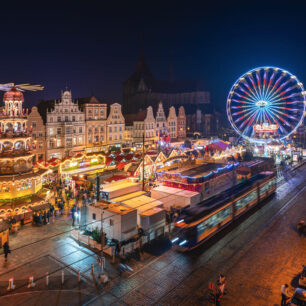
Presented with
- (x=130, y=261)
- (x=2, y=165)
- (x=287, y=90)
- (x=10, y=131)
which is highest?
(x=287, y=90)

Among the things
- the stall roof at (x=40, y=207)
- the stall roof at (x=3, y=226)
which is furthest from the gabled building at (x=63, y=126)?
the stall roof at (x=3, y=226)

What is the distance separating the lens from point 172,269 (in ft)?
58.5

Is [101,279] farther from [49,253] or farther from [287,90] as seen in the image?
[287,90]

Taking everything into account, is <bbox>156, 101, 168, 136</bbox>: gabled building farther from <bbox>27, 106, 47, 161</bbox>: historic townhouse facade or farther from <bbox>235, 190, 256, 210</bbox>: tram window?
<bbox>235, 190, 256, 210</bbox>: tram window

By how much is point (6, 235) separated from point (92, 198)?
41.7 feet

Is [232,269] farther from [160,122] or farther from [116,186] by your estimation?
[160,122]

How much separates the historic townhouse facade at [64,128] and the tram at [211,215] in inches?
1362

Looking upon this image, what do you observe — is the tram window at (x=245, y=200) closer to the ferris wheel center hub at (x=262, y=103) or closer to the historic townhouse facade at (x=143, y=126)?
the ferris wheel center hub at (x=262, y=103)

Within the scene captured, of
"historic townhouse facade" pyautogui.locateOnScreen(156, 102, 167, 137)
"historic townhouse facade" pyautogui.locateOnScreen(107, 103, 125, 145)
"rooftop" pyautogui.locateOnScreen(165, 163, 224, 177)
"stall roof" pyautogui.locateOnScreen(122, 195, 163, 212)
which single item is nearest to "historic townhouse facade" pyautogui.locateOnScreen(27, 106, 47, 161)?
"historic townhouse facade" pyautogui.locateOnScreen(107, 103, 125, 145)

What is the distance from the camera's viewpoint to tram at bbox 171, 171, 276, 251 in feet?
64.6

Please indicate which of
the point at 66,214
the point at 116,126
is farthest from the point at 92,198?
the point at 116,126

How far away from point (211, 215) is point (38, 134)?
1479 inches

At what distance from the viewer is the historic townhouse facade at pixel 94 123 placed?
57031 mm

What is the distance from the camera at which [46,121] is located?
163ft
